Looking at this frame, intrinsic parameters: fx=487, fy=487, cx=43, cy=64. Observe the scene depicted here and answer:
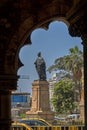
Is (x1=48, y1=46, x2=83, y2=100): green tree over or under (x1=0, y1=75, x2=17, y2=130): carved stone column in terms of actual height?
over

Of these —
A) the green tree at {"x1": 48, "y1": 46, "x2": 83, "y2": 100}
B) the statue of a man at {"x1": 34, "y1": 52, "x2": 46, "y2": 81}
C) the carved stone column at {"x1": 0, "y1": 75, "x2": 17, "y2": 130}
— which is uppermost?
the green tree at {"x1": 48, "y1": 46, "x2": 83, "y2": 100}

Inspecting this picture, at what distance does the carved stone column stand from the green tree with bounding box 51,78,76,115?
43.7 metres

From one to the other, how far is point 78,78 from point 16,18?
4692 cm

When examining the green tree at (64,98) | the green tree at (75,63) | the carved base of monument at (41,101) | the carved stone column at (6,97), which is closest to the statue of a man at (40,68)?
the carved base of monument at (41,101)

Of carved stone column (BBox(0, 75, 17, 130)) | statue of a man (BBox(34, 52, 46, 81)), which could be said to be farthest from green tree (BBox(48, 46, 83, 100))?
carved stone column (BBox(0, 75, 17, 130))

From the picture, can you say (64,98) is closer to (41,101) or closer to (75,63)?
(75,63)

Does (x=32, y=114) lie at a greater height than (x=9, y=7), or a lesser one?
lesser

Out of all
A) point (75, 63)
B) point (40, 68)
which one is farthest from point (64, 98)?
point (40, 68)

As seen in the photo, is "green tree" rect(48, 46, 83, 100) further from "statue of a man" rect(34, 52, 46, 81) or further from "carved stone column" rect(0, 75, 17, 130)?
"carved stone column" rect(0, 75, 17, 130)

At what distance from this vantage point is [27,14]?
943 cm

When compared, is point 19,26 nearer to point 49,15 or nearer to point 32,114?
point 49,15

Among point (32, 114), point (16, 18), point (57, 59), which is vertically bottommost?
point (32, 114)

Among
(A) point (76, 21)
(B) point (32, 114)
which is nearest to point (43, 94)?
(B) point (32, 114)

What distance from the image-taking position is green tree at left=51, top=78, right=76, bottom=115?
53281mm
